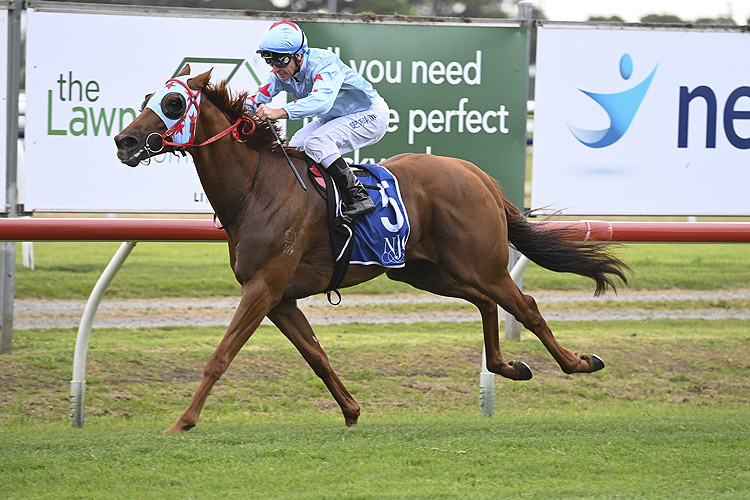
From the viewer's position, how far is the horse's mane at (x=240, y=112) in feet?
17.1

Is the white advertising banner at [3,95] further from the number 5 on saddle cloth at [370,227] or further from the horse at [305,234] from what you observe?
the number 5 on saddle cloth at [370,227]

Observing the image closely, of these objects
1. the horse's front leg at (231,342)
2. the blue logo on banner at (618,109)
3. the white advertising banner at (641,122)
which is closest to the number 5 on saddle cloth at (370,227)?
the horse's front leg at (231,342)

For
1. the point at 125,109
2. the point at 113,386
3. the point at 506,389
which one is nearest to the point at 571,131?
the point at 506,389

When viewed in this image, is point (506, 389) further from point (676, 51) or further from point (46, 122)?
point (46, 122)

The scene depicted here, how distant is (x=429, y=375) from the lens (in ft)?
25.3

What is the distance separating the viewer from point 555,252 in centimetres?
613

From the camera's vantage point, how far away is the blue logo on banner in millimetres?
7863

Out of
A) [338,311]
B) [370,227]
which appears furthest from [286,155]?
[338,311]

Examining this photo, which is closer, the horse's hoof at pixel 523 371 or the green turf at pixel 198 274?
the horse's hoof at pixel 523 371

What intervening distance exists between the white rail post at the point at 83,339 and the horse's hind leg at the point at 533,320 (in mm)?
2155

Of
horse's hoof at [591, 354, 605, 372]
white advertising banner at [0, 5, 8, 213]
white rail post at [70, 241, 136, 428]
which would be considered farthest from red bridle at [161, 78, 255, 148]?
white advertising banner at [0, 5, 8, 213]

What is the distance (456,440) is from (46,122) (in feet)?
13.0

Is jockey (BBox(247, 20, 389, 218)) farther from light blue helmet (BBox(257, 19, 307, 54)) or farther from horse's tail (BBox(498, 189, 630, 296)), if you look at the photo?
horse's tail (BBox(498, 189, 630, 296))

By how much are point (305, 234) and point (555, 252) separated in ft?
5.45
